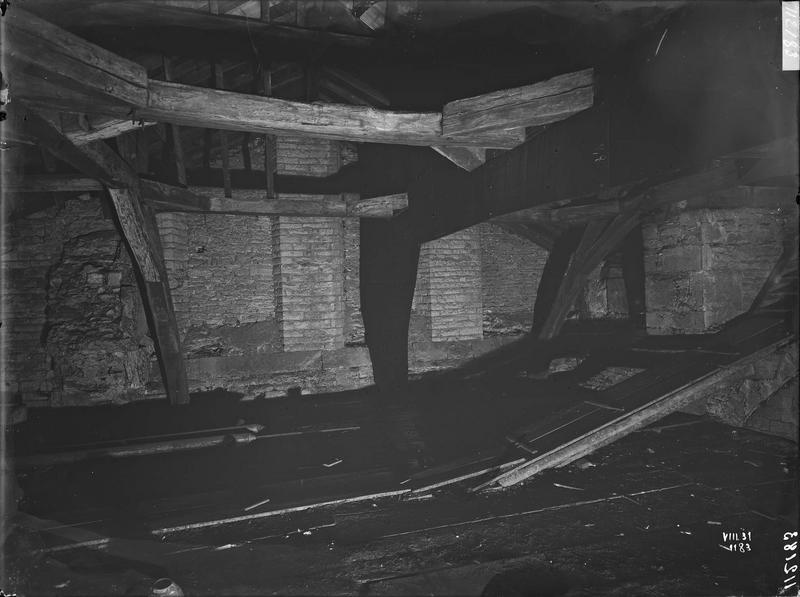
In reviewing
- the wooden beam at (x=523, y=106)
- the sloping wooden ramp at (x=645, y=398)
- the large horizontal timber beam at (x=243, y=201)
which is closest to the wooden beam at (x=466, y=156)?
the wooden beam at (x=523, y=106)

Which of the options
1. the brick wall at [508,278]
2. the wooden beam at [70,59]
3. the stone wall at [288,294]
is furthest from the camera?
A: the brick wall at [508,278]

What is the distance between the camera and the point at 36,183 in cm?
513

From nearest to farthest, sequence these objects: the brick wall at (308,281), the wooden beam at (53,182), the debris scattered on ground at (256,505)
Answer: the debris scattered on ground at (256,505)
the wooden beam at (53,182)
the brick wall at (308,281)

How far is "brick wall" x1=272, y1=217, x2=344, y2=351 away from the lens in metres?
6.85

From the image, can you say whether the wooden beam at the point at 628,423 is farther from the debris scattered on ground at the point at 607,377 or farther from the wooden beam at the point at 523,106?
the wooden beam at the point at 523,106

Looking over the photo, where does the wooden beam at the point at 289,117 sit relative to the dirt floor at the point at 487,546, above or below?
above

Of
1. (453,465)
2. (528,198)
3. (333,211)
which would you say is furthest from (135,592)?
(333,211)

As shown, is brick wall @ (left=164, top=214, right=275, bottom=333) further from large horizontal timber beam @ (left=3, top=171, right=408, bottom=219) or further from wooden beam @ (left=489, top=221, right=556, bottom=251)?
wooden beam @ (left=489, top=221, right=556, bottom=251)

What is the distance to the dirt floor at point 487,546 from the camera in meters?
2.62

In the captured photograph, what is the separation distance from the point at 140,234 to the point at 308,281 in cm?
237

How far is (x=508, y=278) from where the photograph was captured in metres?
8.09

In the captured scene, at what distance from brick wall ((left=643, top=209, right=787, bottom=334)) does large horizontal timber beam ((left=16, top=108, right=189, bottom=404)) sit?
591 cm

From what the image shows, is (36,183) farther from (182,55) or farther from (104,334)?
(182,55)

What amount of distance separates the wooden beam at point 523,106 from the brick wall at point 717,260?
10.6ft
